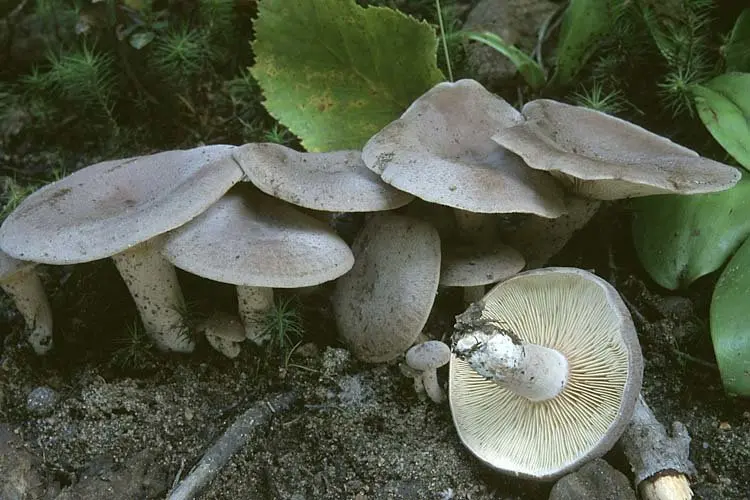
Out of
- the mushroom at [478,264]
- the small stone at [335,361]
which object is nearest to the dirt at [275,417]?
the small stone at [335,361]

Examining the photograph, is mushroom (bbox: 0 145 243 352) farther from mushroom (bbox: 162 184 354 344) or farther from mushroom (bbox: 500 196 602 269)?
mushroom (bbox: 500 196 602 269)

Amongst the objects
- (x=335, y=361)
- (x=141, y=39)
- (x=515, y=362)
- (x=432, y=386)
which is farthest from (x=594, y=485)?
(x=141, y=39)

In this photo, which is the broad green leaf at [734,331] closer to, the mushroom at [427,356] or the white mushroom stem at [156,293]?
the mushroom at [427,356]

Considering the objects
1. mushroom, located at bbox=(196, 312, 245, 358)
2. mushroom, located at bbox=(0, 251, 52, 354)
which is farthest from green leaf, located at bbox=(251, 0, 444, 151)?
mushroom, located at bbox=(0, 251, 52, 354)

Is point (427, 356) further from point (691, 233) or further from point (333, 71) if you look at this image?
point (333, 71)

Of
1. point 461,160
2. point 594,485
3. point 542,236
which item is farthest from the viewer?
point 542,236

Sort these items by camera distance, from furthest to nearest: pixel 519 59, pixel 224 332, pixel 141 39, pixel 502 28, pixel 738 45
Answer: pixel 502 28, pixel 141 39, pixel 519 59, pixel 738 45, pixel 224 332
